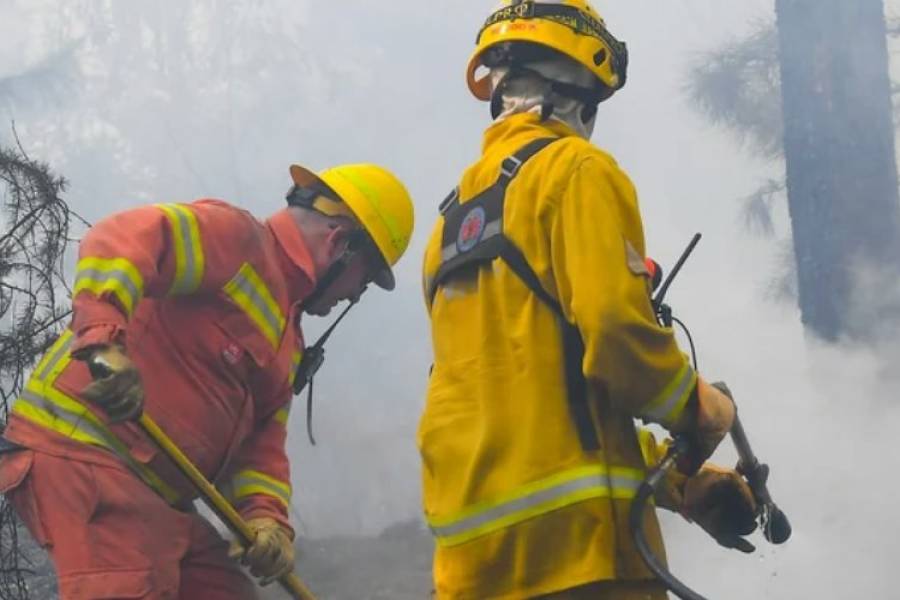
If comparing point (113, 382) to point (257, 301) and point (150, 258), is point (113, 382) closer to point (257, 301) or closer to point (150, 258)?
point (150, 258)

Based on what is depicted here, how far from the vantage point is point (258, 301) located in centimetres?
324

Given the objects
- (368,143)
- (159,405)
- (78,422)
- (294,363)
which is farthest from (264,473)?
(368,143)

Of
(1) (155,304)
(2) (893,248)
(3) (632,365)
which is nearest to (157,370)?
(1) (155,304)

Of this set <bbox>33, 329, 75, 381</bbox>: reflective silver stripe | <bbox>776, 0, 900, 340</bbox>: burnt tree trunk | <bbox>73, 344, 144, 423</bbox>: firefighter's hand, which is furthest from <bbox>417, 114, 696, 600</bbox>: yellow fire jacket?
<bbox>776, 0, 900, 340</bbox>: burnt tree trunk

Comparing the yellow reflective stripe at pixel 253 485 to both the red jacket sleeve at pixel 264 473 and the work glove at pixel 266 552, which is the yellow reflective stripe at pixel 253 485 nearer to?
the red jacket sleeve at pixel 264 473

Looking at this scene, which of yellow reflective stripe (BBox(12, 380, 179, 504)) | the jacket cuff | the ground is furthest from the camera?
the ground

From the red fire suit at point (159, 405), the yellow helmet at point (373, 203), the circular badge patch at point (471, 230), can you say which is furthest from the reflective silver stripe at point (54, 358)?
the circular badge patch at point (471, 230)

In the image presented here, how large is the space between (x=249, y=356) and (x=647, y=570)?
4.48ft

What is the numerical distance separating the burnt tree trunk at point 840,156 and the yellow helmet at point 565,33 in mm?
4609

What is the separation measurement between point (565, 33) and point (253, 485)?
58.4 inches

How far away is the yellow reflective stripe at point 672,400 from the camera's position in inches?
83.4

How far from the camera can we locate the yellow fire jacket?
2080mm

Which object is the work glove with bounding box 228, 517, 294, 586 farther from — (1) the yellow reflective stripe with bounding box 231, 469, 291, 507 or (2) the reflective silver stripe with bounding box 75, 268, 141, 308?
(2) the reflective silver stripe with bounding box 75, 268, 141, 308

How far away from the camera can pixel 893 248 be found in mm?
6797
